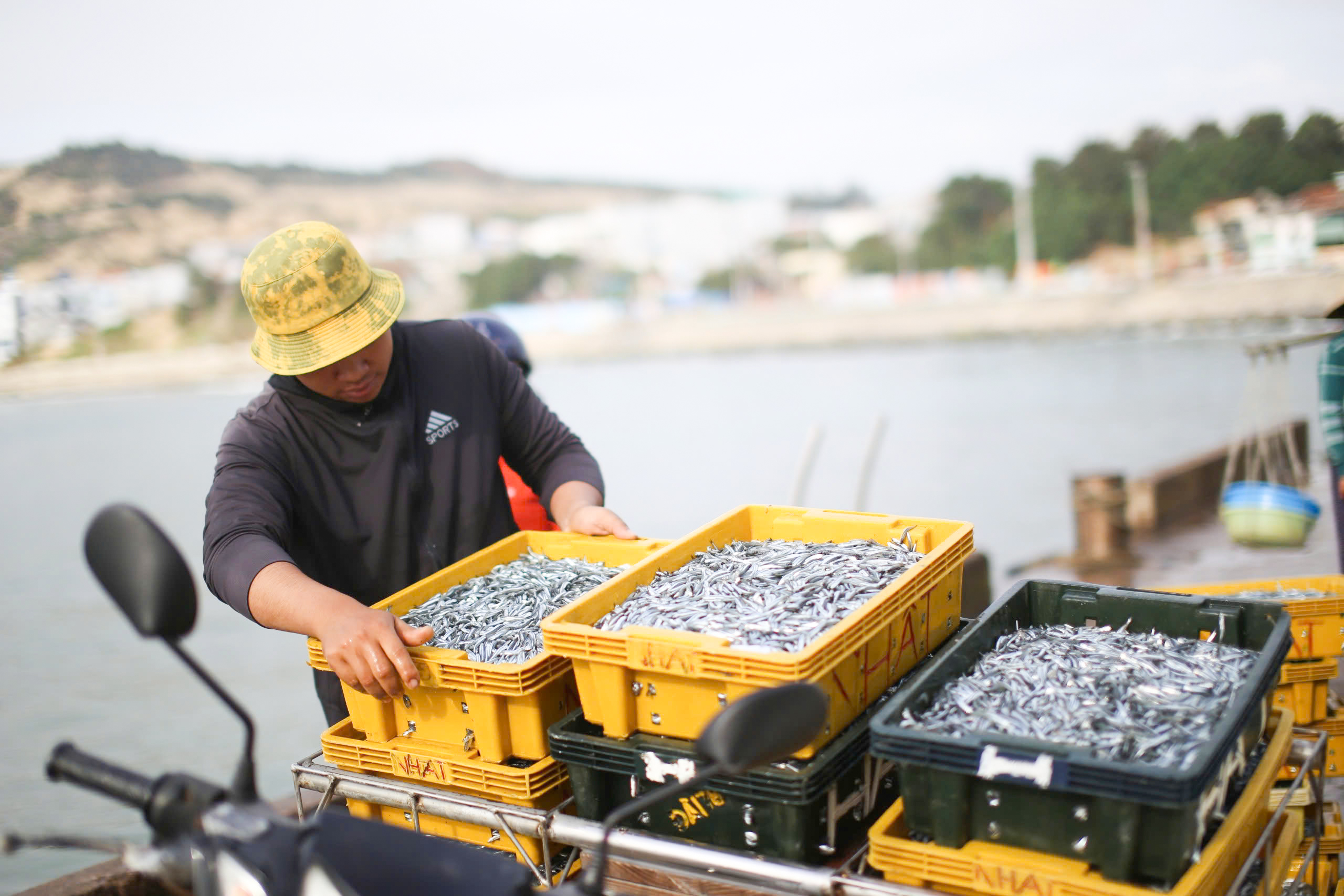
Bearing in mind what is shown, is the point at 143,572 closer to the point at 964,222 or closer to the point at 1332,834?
the point at 1332,834

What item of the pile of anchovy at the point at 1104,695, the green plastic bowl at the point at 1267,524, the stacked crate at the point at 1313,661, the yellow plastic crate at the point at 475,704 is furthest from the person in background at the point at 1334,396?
the yellow plastic crate at the point at 475,704

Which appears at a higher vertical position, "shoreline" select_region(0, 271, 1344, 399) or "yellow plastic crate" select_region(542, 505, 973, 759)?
"yellow plastic crate" select_region(542, 505, 973, 759)

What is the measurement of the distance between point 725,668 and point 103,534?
3.43 ft

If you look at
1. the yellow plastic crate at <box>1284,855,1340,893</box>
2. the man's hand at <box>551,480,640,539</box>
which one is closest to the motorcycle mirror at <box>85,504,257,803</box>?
the man's hand at <box>551,480,640,539</box>

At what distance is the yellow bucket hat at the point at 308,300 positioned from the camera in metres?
2.70

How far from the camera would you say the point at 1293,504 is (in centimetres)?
661

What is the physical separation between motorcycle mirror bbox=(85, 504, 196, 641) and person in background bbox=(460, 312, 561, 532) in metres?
1.84

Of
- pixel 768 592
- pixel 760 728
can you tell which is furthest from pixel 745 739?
pixel 768 592

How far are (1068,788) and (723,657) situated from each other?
0.60 m

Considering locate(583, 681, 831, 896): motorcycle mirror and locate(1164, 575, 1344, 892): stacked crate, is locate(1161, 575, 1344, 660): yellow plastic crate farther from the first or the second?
locate(583, 681, 831, 896): motorcycle mirror

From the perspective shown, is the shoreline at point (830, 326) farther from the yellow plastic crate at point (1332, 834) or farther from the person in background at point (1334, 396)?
the yellow plastic crate at point (1332, 834)

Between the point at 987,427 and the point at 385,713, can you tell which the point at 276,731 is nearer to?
the point at 385,713

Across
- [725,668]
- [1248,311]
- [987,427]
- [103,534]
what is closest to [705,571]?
[725,668]

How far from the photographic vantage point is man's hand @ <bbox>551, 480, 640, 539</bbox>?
9.82 feet
